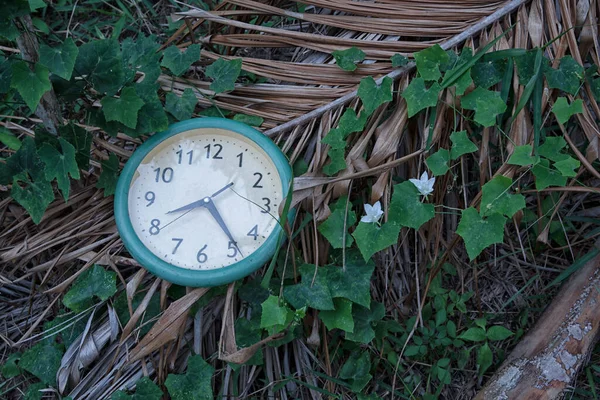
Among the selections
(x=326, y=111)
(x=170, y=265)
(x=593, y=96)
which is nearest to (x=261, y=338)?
(x=170, y=265)

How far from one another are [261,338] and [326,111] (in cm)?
79

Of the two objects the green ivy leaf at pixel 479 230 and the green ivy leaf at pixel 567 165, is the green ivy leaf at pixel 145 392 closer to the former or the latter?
the green ivy leaf at pixel 479 230

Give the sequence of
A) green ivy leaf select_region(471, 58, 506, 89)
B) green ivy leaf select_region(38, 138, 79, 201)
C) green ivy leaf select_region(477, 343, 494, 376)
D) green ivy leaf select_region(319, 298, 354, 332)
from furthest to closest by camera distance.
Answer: green ivy leaf select_region(477, 343, 494, 376), green ivy leaf select_region(471, 58, 506, 89), green ivy leaf select_region(319, 298, 354, 332), green ivy leaf select_region(38, 138, 79, 201)

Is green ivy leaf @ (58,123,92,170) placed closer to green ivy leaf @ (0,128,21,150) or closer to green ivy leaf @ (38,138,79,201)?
green ivy leaf @ (38,138,79,201)

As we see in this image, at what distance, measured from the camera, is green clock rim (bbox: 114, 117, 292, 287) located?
6.25 feet

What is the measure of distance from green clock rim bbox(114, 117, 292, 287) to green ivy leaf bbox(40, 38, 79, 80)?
364 mm

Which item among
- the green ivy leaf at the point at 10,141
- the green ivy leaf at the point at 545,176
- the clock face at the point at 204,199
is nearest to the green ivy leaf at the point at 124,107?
the clock face at the point at 204,199

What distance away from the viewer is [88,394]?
208 centimetres

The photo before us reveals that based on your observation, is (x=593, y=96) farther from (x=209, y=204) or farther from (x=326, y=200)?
(x=209, y=204)

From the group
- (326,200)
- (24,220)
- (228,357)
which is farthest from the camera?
(24,220)

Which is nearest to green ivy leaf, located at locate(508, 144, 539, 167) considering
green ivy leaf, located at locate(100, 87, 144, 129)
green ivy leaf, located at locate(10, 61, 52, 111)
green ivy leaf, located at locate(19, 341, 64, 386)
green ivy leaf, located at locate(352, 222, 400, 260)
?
green ivy leaf, located at locate(352, 222, 400, 260)

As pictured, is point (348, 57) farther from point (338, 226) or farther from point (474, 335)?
point (474, 335)

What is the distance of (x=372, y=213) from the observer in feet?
6.35

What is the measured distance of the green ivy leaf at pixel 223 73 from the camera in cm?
209
